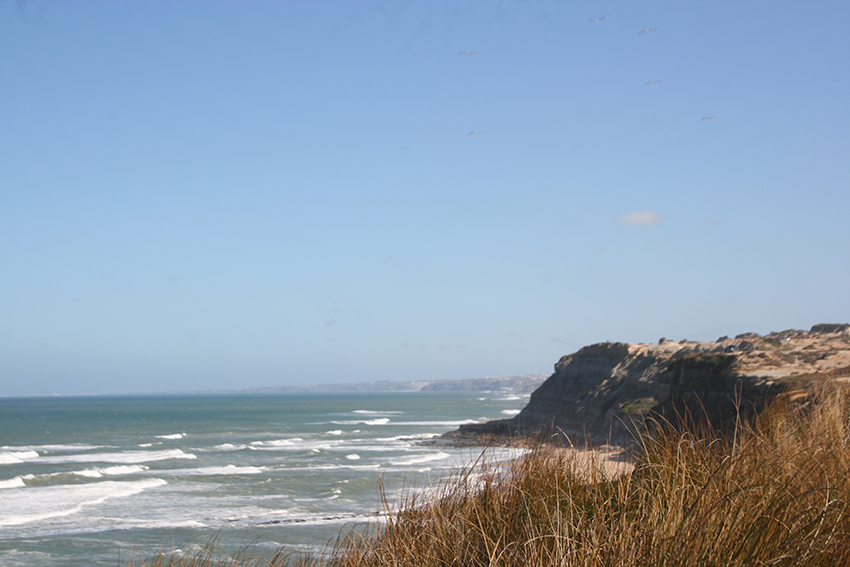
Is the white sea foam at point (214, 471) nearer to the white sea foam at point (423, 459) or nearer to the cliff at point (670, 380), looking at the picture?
the white sea foam at point (423, 459)

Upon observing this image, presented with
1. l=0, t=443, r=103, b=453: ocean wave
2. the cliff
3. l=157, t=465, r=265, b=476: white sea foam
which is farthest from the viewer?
l=0, t=443, r=103, b=453: ocean wave

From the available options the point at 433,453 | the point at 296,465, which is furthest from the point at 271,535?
the point at 433,453

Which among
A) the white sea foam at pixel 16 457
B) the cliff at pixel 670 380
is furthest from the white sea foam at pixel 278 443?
the white sea foam at pixel 16 457

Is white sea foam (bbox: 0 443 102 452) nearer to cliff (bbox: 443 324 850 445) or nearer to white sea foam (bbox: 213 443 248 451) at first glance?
white sea foam (bbox: 213 443 248 451)

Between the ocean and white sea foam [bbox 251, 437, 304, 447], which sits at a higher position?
the ocean

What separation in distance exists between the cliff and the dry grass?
85 cm

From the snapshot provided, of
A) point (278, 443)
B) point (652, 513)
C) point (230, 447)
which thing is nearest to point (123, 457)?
point (230, 447)

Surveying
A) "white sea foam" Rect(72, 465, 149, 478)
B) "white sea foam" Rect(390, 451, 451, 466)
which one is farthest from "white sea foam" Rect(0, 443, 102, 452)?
"white sea foam" Rect(390, 451, 451, 466)

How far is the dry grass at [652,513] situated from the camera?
135 inches

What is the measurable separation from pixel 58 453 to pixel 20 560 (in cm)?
3381

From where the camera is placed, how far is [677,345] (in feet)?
181

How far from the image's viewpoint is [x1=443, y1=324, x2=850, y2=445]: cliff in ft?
65.2

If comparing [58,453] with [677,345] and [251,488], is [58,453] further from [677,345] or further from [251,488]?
[677,345]

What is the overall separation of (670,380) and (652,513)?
30.6 metres
